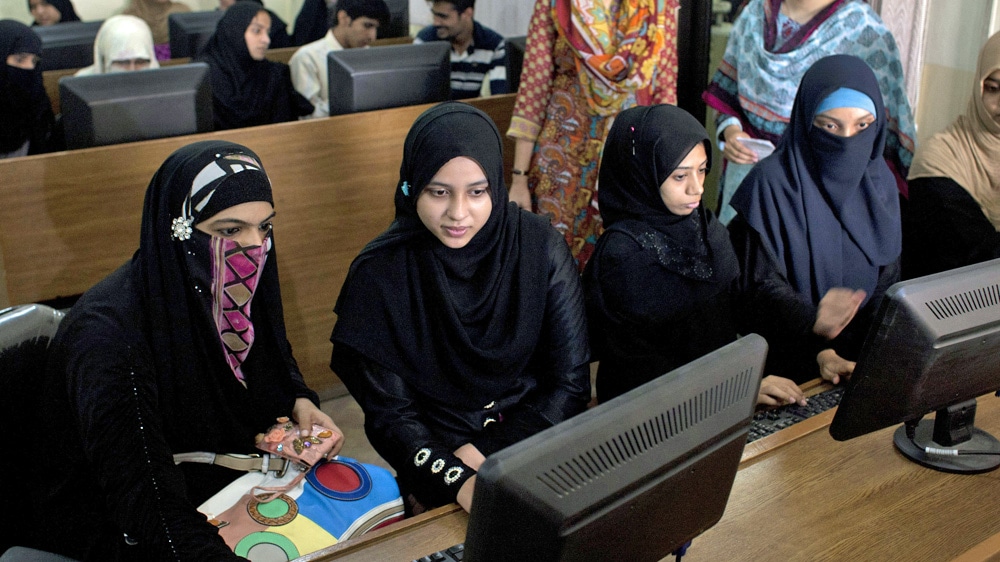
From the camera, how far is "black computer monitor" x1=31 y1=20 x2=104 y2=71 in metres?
4.64

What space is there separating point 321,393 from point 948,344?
204cm

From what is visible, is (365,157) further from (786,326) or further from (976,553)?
(976,553)

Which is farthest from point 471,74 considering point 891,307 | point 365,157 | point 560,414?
point 891,307

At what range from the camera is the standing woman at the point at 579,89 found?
8.62 feet

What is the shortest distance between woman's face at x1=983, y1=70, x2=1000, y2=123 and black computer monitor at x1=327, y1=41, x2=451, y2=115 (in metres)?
1.62

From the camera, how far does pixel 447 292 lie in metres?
1.60

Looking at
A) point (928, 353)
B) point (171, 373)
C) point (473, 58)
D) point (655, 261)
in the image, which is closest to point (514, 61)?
point (473, 58)

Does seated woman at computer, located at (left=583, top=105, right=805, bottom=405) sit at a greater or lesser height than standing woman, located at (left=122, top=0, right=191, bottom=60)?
lesser

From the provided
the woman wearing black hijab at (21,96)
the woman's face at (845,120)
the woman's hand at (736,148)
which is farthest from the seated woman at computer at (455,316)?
the woman wearing black hijab at (21,96)

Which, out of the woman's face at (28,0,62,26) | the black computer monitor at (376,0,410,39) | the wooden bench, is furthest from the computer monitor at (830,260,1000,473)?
the woman's face at (28,0,62,26)

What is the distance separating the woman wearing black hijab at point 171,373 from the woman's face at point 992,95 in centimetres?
200

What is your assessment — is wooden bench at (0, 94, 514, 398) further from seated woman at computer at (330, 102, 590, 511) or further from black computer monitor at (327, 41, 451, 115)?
seated woman at computer at (330, 102, 590, 511)

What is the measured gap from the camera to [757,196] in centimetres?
207

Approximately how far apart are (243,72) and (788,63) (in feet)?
7.83
